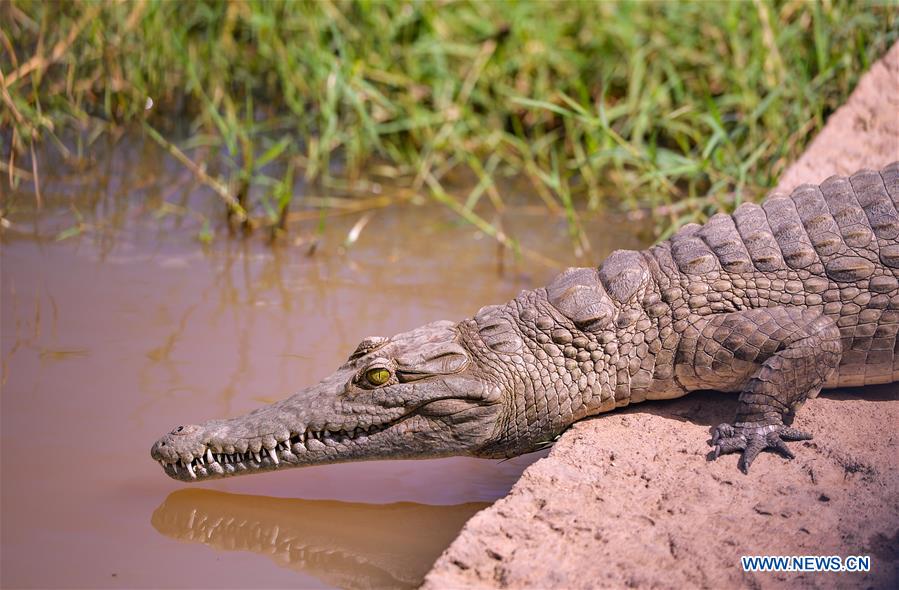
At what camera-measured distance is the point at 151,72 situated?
288 inches

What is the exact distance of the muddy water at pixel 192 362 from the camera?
346cm

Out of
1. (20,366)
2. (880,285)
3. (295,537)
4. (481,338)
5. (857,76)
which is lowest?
(295,537)

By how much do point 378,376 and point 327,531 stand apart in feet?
2.00

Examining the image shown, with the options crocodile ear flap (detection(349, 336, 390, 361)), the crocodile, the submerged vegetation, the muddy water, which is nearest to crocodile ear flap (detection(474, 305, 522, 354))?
the crocodile

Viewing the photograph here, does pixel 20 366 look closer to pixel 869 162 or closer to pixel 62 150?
pixel 62 150

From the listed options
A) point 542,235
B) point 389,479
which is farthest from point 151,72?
point 389,479

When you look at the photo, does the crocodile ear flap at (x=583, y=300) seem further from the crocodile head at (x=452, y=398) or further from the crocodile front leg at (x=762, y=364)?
the crocodile front leg at (x=762, y=364)

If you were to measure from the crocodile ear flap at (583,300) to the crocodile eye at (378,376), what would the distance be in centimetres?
74

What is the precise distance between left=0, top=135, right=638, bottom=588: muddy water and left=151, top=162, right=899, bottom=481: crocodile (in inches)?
8.7

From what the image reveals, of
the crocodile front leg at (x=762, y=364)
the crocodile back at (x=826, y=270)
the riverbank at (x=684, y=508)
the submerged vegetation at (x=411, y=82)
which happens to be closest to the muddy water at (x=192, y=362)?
the submerged vegetation at (x=411, y=82)

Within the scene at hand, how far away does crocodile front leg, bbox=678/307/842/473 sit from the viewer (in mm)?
3434

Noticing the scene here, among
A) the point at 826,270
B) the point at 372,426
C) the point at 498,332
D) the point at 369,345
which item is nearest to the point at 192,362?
the point at 369,345

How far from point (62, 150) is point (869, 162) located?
5586mm

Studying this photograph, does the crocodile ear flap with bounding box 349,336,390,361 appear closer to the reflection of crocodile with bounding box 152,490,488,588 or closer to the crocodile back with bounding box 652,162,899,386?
the reflection of crocodile with bounding box 152,490,488,588
